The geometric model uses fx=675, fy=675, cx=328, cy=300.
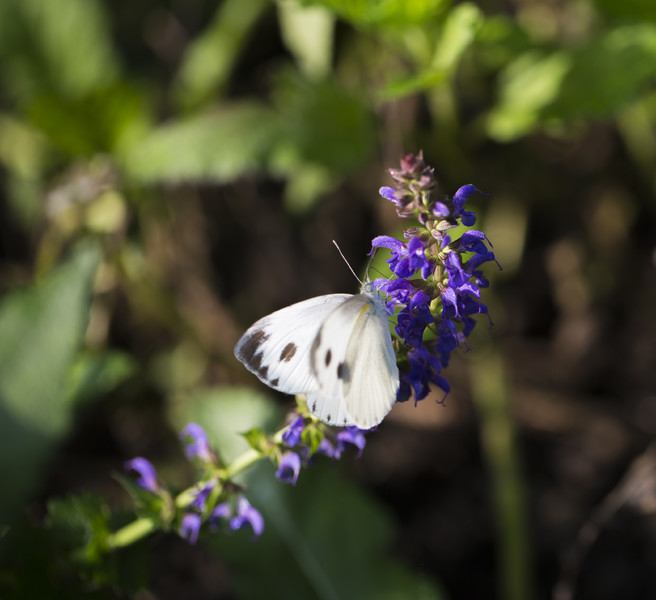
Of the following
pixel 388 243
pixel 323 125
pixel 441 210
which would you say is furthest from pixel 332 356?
pixel 323 125

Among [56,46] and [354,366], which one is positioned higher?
[56,46]

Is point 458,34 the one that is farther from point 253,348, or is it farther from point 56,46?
point 56,46

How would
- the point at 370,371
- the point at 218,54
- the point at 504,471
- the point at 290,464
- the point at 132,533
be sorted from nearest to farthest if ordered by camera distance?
the point at 370,371 → the point at 290,464 → the point at 132,533 → the point at 504,471 → the point at 218,54

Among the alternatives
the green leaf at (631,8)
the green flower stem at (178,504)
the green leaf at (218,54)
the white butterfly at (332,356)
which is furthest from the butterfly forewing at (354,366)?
the green leaf at (218,54)

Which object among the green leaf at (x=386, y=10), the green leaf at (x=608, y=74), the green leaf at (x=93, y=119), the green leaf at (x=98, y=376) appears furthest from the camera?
the green leaf at (x=93, y=119)

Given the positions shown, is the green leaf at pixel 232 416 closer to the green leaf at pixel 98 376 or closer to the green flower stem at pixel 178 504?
the green leaf at pixel 98 376

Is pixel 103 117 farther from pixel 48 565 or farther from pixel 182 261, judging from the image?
pixel 48 565

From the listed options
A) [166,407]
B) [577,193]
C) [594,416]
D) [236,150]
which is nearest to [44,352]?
[236,150]
